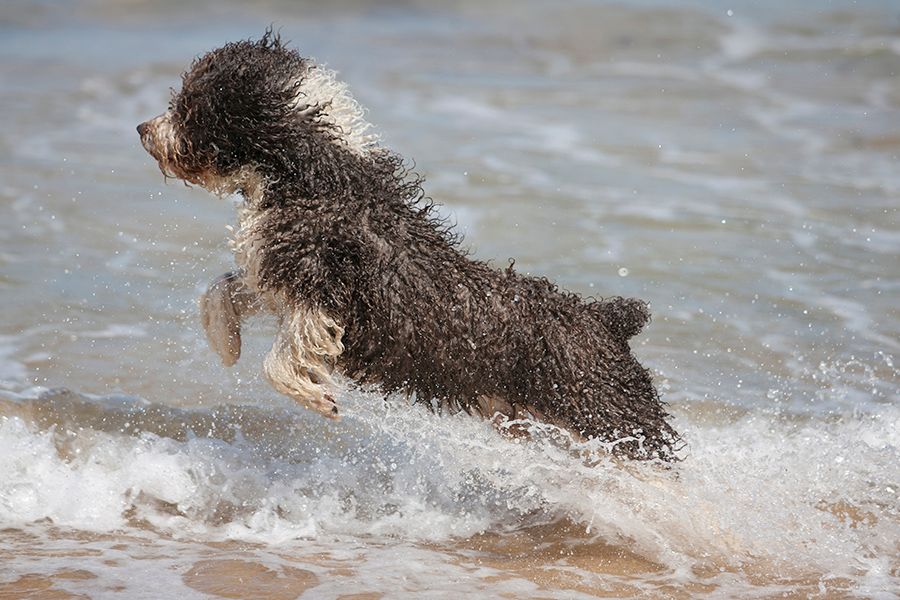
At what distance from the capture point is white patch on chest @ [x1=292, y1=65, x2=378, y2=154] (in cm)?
547

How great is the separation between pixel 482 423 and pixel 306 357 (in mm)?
953

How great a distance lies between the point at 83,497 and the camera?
5.86 m

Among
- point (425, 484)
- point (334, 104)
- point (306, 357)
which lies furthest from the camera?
point (425, 484)

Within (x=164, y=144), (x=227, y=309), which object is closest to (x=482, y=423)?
(x=227, y=309)

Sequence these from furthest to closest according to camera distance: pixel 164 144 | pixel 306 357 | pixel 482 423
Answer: pixel 482 423
pixel 164 144
pixel 306 357

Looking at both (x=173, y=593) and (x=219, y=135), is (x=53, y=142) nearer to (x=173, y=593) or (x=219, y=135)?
(x=219, y=135)

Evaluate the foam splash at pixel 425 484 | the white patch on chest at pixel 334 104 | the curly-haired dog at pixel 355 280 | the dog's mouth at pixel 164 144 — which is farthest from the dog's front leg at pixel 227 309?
the white patch on chest at pixel 334 104

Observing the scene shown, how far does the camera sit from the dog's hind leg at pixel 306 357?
17.1 feet

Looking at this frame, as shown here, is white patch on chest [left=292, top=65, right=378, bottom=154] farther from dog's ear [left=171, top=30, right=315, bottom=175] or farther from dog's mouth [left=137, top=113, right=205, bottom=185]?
dog's mouth [left=137, top=113, right=205, bottom=185]

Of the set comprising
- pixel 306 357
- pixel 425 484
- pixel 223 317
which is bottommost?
pixel 425 484

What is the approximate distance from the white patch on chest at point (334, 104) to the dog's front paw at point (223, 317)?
86 centimetres

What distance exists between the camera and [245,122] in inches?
210

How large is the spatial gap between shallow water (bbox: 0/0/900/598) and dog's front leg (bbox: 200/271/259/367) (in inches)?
26.7

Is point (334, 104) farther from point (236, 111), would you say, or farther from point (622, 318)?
point (622, 318)
